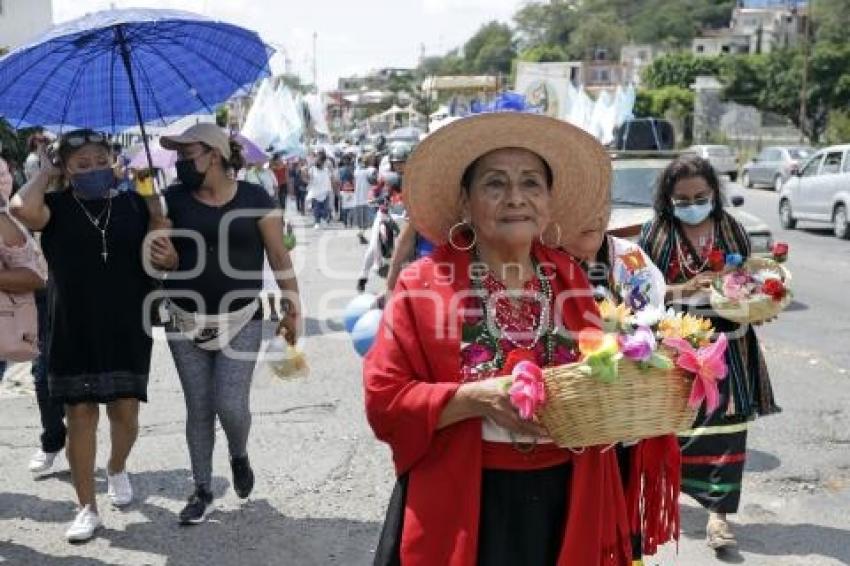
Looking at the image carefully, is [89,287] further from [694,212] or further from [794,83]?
[794,83]

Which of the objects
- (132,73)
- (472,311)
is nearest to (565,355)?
(472,311)

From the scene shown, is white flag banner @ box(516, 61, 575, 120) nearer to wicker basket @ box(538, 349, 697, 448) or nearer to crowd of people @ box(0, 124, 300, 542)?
crowd of people @ box(0, 124, 300, 542)

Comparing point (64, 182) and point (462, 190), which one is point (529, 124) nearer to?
point (462, 190)

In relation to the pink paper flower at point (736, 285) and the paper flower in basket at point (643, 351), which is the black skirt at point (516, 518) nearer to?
the paper flower in basket at point (643, 351)

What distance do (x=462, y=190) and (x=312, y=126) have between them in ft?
105

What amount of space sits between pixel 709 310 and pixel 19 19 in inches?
1236

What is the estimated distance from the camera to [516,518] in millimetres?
2424

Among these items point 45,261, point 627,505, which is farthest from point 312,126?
point 627,505

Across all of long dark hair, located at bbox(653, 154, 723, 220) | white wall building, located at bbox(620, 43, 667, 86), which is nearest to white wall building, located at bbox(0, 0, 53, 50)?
long dark hair, located at bbox(653, 154, 723, 220)

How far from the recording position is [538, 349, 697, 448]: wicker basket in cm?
212

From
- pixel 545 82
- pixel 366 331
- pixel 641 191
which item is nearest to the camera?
pixel 366 331

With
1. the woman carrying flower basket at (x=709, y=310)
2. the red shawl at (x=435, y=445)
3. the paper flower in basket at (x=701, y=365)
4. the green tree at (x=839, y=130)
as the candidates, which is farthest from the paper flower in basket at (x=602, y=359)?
the green tree at (x=839, y=130)

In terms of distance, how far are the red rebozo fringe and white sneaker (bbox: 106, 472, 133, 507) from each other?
311 centimetres

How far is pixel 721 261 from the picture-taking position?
4402 millimetres
